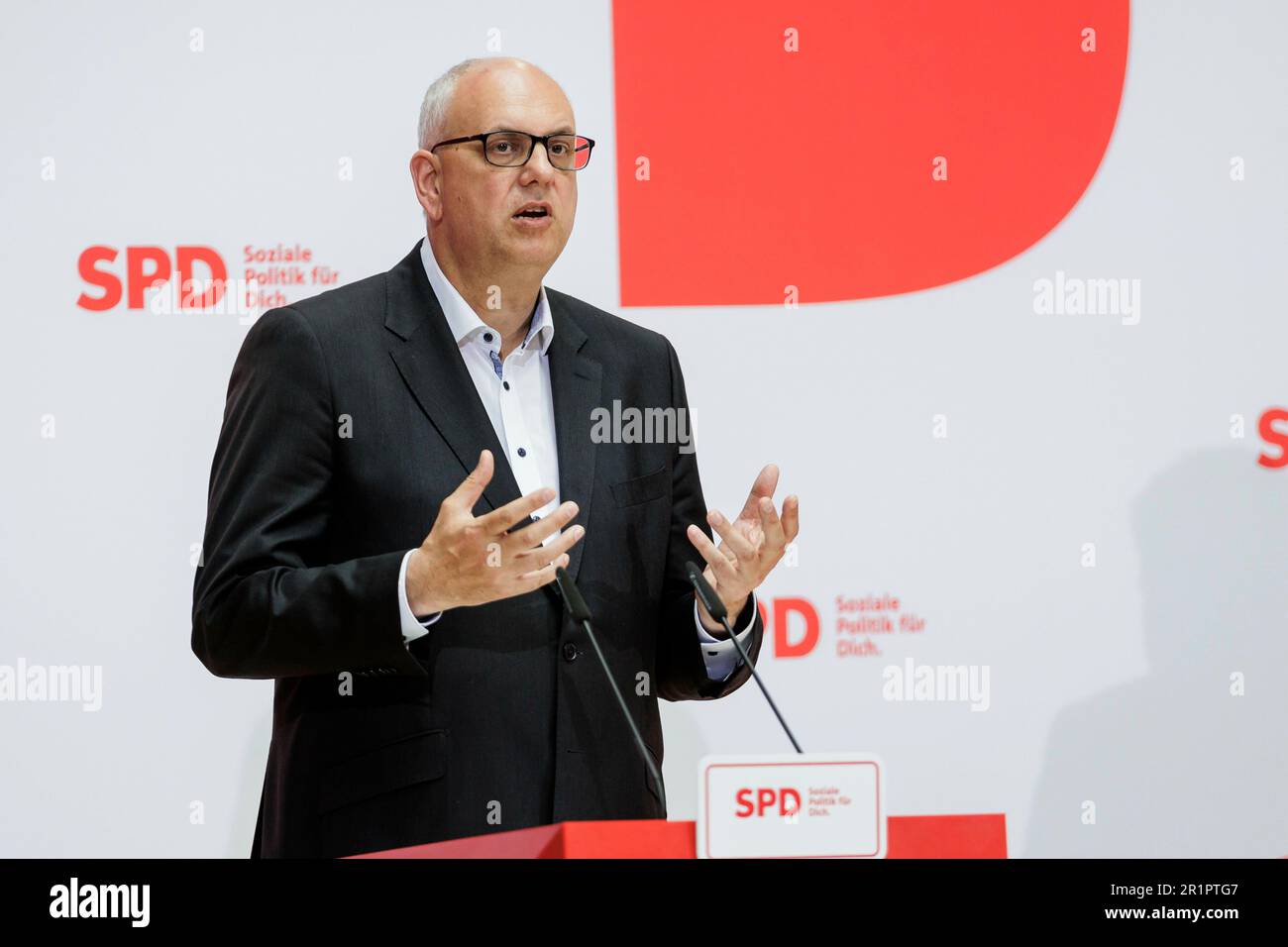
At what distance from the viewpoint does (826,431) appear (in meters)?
3.57

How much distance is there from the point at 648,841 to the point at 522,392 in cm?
115

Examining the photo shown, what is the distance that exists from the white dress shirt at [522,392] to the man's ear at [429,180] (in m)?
0.07

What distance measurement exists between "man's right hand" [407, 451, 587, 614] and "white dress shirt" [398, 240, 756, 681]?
0.38m

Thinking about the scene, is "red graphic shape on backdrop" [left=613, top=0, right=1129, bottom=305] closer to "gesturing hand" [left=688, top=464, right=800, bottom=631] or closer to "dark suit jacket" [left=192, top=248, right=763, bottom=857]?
"dark suit jacket" [left=192, top=248, right=763, bottom=857]

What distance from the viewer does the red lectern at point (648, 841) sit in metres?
1.60

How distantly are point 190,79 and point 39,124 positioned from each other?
0.38 m

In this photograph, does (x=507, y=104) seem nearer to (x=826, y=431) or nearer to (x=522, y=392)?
(x=522, y=392)

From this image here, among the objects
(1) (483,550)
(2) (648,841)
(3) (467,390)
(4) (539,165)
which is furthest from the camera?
(4) (539,165)

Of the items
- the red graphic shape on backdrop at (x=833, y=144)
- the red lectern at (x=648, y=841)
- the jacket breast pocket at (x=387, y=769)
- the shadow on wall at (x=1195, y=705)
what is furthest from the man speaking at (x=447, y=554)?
the shadow on wall at (x=1195, y=705)

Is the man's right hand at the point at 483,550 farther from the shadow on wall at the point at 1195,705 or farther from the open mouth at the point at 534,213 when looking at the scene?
the shadow on wall at the point at 1195,705

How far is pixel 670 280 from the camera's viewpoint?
3529 millimetres

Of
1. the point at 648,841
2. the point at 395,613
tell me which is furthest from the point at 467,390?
the point at 648,841
